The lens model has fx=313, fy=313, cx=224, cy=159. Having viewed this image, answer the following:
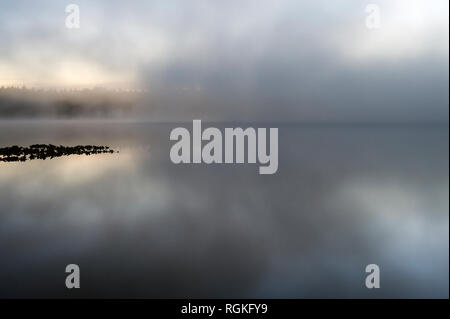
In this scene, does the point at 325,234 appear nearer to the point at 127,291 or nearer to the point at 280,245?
Result: the point at 280,245

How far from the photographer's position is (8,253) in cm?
734

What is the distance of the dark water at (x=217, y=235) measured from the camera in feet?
21.5

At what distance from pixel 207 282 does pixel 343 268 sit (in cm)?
317

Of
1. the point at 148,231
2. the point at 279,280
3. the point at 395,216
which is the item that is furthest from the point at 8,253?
the point at 395,216

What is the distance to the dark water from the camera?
6.57 meters

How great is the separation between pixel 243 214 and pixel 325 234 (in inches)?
111

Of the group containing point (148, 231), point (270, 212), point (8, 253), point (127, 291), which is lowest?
point (127, 291)

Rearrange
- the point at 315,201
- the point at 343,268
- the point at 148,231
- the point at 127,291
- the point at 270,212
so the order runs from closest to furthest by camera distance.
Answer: the point at 127,291
the point at 343,268
the point at 148,231
the point at 270,212
the point at 315,201

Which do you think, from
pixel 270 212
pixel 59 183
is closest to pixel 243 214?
pixel 270 212

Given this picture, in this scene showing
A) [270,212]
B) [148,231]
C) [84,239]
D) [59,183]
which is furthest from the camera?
[59,183]

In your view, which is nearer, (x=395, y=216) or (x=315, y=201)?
(x=395, y=216)

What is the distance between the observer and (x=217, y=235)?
8.95 metres

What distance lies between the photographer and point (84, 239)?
8.20m

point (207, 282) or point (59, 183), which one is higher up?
point (59, 183)
